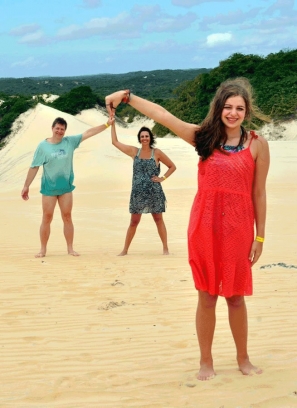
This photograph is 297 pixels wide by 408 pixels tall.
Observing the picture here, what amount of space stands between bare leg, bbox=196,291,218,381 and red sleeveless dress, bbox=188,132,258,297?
10 centimetres

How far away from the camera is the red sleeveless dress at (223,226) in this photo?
14.1 ft

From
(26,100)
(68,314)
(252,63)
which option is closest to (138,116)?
(252,63)

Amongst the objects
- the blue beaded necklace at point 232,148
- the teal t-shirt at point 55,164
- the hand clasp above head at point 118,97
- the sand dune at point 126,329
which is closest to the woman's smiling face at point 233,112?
the blue beaded necklace at point 232,148

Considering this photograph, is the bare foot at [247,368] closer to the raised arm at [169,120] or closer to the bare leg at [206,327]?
the bare leg at [206,327]

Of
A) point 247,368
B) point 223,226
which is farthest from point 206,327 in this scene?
point 223,226

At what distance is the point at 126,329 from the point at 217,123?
2.22 m

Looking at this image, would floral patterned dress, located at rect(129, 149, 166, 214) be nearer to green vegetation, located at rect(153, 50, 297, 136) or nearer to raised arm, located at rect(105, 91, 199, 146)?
raised arm, located at rect(105, 91, 199, 146)

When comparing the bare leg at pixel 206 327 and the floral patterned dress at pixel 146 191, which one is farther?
the floral patterned dress at pixel 146 191

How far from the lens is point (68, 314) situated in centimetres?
629

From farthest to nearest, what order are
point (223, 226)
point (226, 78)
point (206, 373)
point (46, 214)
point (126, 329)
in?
point (226, 78)
point (46, 214)
point (126, 329)
point (206, 373)
point (223, 226)

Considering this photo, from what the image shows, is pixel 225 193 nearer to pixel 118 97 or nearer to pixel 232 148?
pixel 232 148

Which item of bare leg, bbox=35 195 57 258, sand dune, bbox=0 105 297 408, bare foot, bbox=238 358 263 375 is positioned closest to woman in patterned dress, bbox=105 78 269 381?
bare foot, bbox=238 358 263 375

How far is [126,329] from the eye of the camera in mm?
5801

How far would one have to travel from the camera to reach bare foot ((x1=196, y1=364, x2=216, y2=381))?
4512 millimetres
